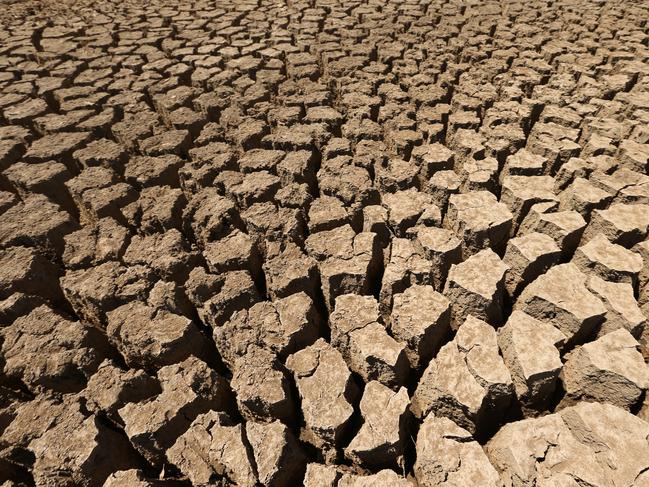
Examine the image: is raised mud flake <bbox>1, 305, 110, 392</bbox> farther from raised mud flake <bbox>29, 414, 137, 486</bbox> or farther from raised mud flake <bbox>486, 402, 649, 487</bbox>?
raised mud flake <bbox>486, 402, 649, 487</bbox>

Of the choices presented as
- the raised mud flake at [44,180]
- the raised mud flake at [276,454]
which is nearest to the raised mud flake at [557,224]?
the raised mud flake at [276,454]

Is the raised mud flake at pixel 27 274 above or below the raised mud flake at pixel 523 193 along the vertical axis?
below

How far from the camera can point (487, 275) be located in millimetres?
1825

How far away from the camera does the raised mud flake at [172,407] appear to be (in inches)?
59.2

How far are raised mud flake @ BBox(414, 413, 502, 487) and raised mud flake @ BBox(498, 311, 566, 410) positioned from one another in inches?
12.4

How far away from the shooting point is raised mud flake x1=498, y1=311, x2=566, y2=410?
4.89 ft

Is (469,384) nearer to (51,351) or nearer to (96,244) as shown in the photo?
(51,351)

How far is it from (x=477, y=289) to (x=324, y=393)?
827 millimetres

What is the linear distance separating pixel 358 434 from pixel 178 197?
6.02 feet

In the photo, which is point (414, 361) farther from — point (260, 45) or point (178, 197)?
point (260, 45)

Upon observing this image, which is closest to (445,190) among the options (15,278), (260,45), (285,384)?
(285,384)

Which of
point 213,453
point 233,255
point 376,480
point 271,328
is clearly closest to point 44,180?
point 233,255

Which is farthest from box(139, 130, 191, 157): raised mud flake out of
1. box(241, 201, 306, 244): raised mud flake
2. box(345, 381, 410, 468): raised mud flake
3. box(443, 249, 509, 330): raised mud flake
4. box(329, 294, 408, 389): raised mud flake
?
box(345, 381, 410, 468): raised mud flake

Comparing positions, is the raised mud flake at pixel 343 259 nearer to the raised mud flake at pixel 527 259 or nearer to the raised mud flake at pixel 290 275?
the raised mud flake at pixel 290 275
